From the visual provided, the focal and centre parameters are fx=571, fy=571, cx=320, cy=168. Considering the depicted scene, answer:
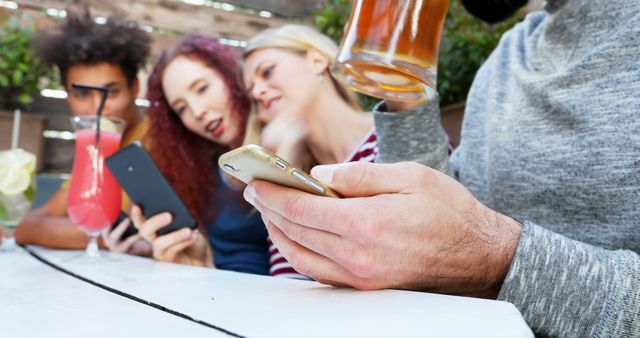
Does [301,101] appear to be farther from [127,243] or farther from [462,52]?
[462,52]

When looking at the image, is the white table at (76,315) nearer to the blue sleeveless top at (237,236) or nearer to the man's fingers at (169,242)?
the man's fingers at (169,242)

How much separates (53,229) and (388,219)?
4.65 feet

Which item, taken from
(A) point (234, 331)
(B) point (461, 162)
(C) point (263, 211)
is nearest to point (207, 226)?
(B) point (461, 162)

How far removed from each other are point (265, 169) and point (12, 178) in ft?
3.98

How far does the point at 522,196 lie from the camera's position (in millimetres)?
1006

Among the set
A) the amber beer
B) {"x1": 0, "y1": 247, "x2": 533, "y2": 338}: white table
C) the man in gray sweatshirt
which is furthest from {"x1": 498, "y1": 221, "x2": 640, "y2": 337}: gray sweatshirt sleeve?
the amber beer

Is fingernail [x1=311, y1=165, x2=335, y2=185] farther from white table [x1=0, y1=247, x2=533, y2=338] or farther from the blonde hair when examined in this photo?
the blonde hair

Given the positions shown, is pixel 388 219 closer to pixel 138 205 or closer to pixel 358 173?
pixel 358 173

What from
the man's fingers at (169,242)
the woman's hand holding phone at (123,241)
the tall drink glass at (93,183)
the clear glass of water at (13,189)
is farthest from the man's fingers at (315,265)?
the clear glass of water at (13,189)

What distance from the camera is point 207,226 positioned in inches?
73.1

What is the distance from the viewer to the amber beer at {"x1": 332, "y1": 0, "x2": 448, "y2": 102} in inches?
25.7

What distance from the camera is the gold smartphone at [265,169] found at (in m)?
0.50

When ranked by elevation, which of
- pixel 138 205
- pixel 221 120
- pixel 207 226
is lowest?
pixel 207 226

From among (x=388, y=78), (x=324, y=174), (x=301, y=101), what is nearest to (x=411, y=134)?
(x=388, y=78)
